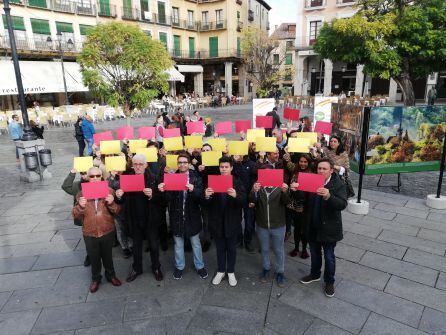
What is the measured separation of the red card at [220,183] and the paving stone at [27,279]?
2.81 metres

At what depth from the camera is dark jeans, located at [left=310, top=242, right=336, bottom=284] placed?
4.00m

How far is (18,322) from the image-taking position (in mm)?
3840

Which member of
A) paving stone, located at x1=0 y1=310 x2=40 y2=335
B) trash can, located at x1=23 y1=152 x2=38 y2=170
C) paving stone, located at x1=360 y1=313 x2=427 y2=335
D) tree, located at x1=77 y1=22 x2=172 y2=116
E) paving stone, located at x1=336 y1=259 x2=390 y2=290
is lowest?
paving stone, located at x1=0 y1=310 x2=40 y2=335

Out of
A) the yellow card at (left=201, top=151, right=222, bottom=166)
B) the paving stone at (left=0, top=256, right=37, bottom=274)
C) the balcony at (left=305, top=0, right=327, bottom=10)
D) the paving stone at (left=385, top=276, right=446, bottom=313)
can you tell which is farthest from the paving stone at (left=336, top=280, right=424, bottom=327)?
the balcony at (left=305, top=0, right=327, bottom=10)

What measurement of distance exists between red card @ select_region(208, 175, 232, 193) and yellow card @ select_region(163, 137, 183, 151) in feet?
8.82

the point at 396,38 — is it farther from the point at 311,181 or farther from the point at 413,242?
the point at 311,181

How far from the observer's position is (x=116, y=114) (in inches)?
879

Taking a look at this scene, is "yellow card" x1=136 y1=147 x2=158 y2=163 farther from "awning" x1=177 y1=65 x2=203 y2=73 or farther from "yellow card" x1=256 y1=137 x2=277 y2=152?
"awning" x1=177 y1=65 x2=203 y2=73

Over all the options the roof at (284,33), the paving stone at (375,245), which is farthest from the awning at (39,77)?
the roof at (284,33)

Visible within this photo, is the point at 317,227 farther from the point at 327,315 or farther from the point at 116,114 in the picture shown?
the point at 116,114

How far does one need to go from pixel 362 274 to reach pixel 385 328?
41.6 inches

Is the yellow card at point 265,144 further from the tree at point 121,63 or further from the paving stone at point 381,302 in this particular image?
the tree at point 121,63

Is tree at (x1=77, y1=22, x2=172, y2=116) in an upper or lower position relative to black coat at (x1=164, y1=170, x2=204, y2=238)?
upper

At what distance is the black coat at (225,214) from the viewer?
410 cm
